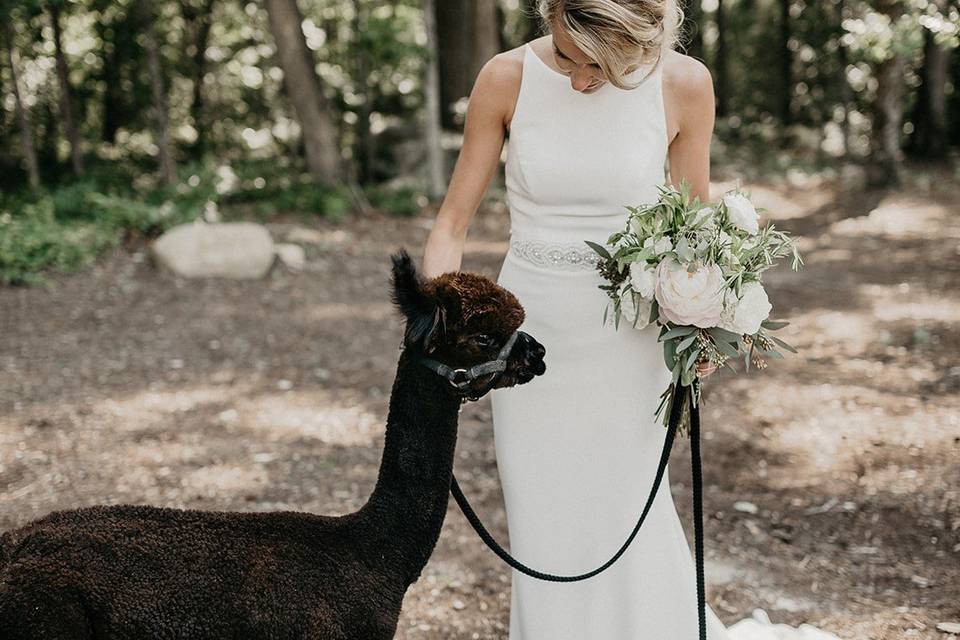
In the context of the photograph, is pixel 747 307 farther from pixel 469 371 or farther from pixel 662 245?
pixel 469 371

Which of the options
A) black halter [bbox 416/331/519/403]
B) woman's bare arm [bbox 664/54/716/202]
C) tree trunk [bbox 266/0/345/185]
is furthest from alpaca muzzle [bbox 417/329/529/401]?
tree trunk [bbox 266/0/345/185]

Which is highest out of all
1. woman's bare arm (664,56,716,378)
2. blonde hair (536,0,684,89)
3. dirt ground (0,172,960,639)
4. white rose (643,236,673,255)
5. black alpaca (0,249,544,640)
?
blonde hair (536,0,684,89)

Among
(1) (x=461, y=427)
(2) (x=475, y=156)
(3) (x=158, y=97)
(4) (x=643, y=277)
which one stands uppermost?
(3) (x=158, y=97)


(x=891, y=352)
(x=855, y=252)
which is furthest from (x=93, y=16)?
(x=891, y=352)

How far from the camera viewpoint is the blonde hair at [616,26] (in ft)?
8.55

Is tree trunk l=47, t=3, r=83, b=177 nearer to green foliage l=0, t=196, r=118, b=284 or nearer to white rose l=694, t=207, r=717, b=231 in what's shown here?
green foliage l=0, t=196, r=118, b=284

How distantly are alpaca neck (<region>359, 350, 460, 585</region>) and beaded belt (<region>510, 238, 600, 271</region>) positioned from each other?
32.2 inches

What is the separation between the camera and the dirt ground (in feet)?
15.0

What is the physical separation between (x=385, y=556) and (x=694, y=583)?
148cm

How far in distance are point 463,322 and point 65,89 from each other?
506 inches

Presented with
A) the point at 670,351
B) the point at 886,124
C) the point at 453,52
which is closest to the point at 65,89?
the point at 453,52

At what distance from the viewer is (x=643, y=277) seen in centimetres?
281

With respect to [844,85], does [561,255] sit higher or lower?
lower

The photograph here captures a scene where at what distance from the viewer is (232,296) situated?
9.55m
